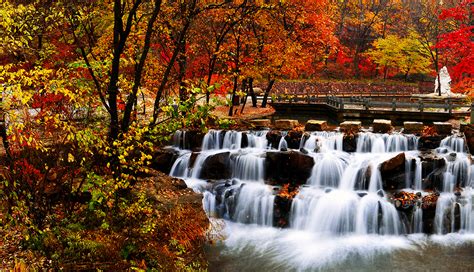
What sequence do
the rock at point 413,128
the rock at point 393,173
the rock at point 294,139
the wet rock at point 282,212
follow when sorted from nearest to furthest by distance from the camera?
the wet rock at point 282,212 < the rock at point 393,173 < the rock at point 294,139 < the rock at point 413,128

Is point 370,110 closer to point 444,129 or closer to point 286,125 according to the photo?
point 444,129

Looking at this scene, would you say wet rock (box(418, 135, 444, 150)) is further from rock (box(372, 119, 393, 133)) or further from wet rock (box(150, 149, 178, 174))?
wet rock (box(150, 149, 178, 174))

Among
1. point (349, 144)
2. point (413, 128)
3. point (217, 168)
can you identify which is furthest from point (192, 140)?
point (413, 128)

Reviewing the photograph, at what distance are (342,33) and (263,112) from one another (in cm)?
3498

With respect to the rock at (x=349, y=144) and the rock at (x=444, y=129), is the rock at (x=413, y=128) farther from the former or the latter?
the rock at (x=349, y=144)

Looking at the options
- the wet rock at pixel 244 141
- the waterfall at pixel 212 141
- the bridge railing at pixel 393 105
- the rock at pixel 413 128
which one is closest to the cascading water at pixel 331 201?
the waterfall at pixel 212 141

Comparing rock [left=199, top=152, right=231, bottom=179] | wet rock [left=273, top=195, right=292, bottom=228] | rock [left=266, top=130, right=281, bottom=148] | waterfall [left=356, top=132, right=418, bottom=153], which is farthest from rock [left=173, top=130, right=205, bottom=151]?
waterfall [left=356, top=132, right=418, bottom=153]

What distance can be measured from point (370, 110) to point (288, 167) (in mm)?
11836

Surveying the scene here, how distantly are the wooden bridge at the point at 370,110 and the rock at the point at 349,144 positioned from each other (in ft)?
14.9

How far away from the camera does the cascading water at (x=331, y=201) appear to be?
482 inches

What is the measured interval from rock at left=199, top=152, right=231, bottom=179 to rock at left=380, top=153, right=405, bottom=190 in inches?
257

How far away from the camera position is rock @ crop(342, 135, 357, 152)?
Answer: 18203 millimetres

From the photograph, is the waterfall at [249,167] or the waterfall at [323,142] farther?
the waterfall at [323,142]

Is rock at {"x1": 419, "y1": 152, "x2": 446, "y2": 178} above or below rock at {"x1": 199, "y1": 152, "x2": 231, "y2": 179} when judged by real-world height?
above
